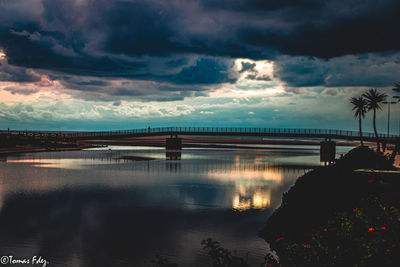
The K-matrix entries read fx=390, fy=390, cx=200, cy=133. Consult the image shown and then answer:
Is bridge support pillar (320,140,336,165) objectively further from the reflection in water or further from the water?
the water

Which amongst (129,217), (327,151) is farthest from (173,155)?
(129,217)

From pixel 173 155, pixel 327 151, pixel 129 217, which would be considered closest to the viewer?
pixel 129 217

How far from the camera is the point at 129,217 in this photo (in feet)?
81.9

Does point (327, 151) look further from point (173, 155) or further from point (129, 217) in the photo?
point (129, 217)

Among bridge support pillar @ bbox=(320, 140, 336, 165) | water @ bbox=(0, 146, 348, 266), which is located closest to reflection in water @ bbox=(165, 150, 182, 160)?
bridge support pillar @ bbox=(320, 140, 336, 165)

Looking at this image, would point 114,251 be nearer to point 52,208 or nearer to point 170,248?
point 170,248

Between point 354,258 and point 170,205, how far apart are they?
20301mm

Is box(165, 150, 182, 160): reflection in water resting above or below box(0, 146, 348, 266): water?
below

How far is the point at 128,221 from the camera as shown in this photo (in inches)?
935

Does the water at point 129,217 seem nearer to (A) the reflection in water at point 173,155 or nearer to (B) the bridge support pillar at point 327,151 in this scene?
(A) the reflection in water at point 173,155

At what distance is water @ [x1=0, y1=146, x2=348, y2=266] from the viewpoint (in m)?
17.7

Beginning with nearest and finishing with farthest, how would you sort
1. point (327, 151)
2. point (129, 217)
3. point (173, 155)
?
point (129, 217) < point (327, 151) < point (173, 155)

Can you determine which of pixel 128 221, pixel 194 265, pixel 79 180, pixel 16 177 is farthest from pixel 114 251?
pixel 16 177

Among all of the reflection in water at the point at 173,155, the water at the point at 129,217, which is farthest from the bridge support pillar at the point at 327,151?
the water at the point at 129,217
